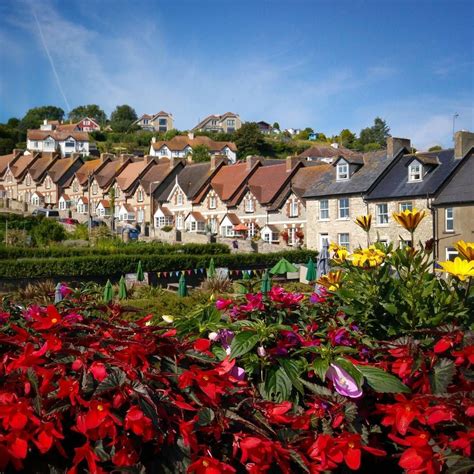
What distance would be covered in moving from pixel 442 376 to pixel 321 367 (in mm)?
659

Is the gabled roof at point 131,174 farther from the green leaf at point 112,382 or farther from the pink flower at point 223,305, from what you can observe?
the green leaf at point 112,382

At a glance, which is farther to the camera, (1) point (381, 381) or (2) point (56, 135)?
(2) point (56, 135)

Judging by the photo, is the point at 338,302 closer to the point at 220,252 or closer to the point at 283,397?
the point at 283,397

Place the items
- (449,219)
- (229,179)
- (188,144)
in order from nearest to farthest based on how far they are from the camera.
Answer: (449,219) < (229,179) < (188,144)

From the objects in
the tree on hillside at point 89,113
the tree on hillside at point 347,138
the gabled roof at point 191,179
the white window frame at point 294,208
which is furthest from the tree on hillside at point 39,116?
the white window frame at point 294,208

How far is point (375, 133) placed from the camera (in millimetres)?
159000

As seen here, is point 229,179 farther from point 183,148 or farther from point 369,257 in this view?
point 183,148

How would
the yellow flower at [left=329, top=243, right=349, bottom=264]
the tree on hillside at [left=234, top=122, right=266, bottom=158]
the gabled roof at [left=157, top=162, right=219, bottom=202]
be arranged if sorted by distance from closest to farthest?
the yellow flower at [left=329, top=243, right=349, bottom=264] < the gabled roof at [left=157, top=162, right=219, bottom=202] < the tree on hillside at [left=234, top=122, right=266, bottom=158]

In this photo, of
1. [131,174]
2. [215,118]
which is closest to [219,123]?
[215,118]

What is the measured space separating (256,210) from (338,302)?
52287 mm

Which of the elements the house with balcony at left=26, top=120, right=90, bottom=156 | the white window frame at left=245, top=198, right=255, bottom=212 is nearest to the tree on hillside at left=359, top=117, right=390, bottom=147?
the house with balcony at left=26, top=120, right=90, bottom=156

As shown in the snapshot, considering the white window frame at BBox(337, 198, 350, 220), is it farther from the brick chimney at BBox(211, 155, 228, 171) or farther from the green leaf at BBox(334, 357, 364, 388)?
the green leaf at BBox(334, 357, 364, 388)

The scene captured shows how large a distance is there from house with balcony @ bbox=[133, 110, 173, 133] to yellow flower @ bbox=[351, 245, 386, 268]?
17011 cm

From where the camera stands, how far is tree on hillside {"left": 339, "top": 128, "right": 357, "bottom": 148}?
153400mm
